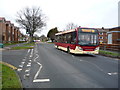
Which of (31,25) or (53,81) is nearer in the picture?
(53,81)

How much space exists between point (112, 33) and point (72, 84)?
27.0 m

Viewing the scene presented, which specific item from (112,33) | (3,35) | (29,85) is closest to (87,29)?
(29,85)

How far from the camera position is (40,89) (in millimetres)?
4137

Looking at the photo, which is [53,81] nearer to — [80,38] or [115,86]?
[115,86]

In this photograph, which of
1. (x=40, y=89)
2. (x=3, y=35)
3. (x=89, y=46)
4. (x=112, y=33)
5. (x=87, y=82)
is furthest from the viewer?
(x=3, y=35)

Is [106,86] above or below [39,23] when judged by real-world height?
below

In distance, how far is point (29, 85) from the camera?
177 inches

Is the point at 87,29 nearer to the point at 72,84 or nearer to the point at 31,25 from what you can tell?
the point at 72,84

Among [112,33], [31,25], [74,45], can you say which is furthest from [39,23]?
[74,45]

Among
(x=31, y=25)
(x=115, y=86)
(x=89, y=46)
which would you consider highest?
(x=31, y=25)

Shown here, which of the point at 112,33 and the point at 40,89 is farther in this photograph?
the point at 112,33

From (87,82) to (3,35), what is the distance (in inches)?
1785

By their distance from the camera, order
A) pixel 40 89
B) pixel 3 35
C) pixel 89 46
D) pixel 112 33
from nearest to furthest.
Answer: pixel 40 89 < pixel 89 46 < pixel 112 33 < pixel 3 35

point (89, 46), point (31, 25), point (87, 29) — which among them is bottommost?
point (89, 46)
